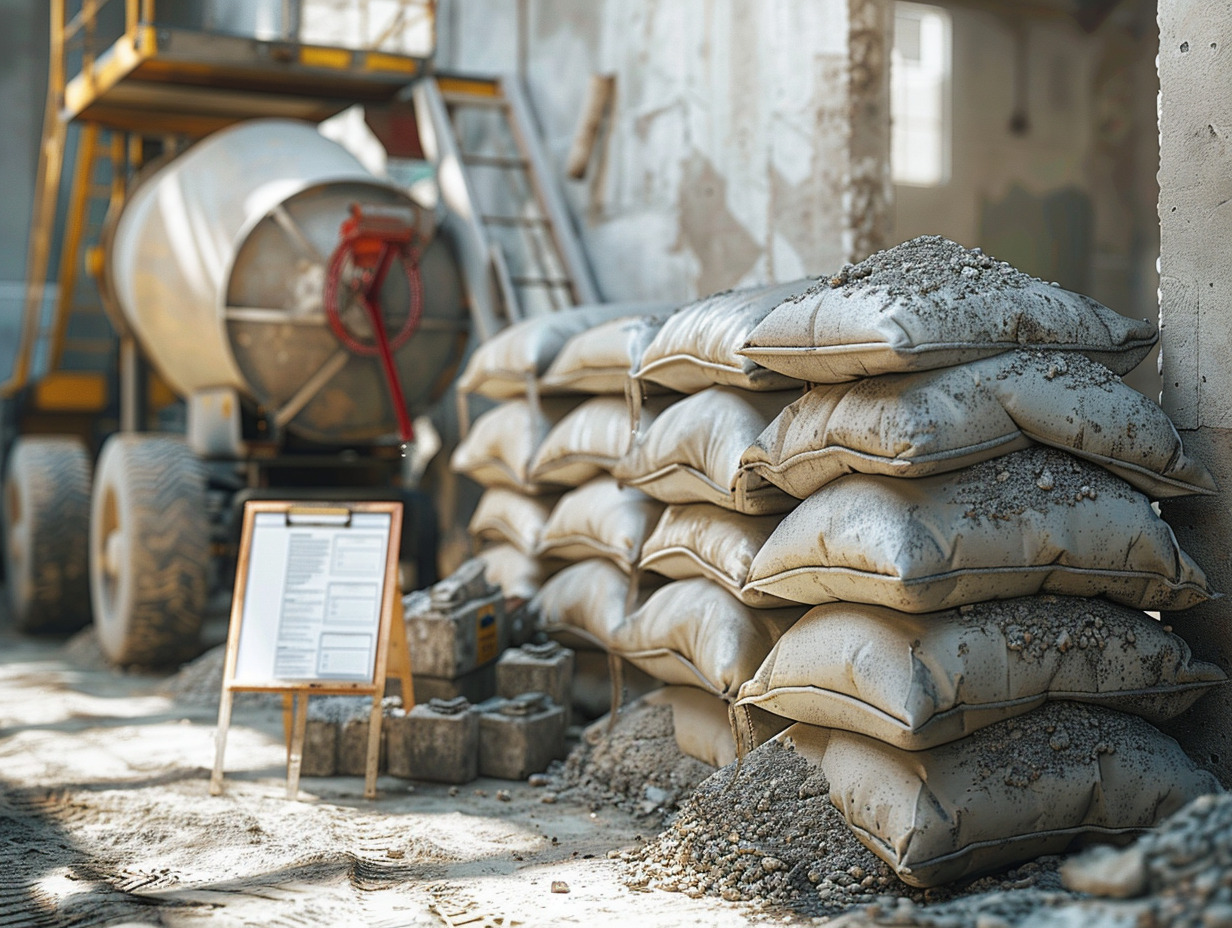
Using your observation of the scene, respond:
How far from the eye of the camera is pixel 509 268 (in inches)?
309

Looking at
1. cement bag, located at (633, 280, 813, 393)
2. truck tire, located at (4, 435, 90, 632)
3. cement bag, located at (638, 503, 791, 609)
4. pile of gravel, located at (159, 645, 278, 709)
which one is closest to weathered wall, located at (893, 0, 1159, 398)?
truck tire, located at (4, 435, 90, 632)

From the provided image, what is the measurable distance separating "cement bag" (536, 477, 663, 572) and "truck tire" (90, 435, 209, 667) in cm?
182

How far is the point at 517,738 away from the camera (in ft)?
14.4

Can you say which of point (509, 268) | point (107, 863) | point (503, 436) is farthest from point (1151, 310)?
point (107, 863)

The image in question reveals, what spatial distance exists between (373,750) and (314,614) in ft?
1.68

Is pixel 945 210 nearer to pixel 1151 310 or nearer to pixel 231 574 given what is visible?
pixel 1151 310

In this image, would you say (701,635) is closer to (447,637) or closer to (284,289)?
(447,637)

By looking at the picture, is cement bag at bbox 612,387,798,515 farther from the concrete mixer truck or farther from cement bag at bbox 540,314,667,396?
the concrete mixer truck

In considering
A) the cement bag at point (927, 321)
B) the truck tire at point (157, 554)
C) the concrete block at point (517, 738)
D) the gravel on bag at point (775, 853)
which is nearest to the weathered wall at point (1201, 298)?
the cement bag at point (927, 321)

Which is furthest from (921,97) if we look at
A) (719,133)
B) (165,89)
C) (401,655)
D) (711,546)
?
(401,655)

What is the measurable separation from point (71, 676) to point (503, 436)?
2.48 meters

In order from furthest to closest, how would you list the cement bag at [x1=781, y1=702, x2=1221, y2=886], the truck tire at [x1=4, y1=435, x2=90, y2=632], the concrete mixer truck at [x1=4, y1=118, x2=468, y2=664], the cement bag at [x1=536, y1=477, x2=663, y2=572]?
1. the truck tire at [x1=4, y1=435, x2=90, y2=632]
2. the concrete mixer truck at [x1=4, y1=118, x2=468, y2=664]
3. the cement bag at [x1=536, y1=477, x2=663, y2=572]
4. the cement bag at [x1=781, y1=702, x2=1221, y2=886]

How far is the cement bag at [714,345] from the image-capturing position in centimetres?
389

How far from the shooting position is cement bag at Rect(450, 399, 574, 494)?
5.65 meters
